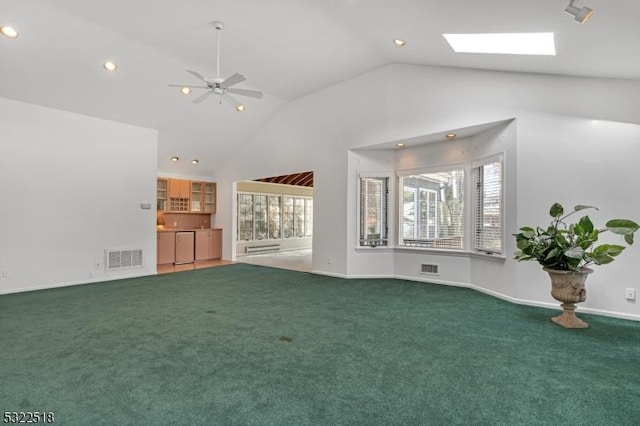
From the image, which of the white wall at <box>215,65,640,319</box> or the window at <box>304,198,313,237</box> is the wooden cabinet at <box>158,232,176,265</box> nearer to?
the white wall at <box>215,65,640,319</box>

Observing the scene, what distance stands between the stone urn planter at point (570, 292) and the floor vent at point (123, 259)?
741 centimetres

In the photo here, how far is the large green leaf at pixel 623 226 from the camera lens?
344 cm

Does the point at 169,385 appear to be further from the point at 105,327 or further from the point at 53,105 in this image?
the point at 53,105

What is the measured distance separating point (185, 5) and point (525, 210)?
214 inches

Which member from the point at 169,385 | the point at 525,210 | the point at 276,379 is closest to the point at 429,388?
the point at 276,379

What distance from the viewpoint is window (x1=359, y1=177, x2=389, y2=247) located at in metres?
6.81

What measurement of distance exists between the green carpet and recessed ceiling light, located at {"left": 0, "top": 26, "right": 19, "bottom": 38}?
3730 mm

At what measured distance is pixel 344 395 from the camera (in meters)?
2.35

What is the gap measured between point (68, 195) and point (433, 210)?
687 cm

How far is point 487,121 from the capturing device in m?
5.10

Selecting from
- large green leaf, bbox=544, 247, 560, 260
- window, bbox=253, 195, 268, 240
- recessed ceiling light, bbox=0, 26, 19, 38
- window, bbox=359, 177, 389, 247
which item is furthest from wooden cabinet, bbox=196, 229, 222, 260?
large green leaf, bbox=544, 247, 560, 260

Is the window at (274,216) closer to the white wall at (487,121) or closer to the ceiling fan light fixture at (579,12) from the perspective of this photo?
the white wall at (487,121)

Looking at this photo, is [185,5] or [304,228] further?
[304,228]

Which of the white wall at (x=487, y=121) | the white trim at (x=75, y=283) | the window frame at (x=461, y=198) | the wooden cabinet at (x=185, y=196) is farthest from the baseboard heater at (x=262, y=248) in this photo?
the window frame at (x=461, y=198)
